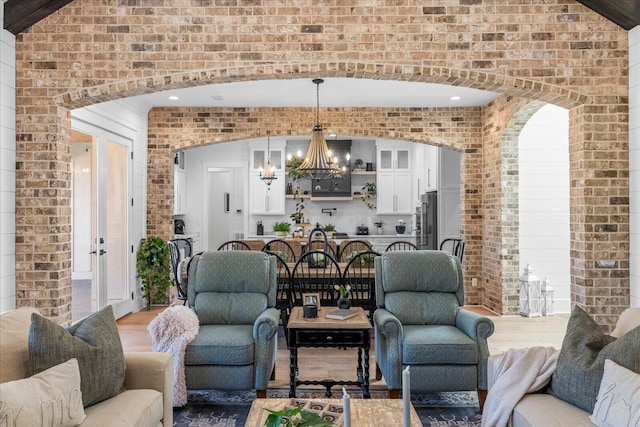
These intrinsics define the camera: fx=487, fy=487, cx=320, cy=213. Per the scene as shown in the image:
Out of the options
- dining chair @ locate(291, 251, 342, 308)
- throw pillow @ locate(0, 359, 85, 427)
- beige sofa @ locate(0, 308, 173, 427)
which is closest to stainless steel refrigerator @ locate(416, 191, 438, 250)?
dining chair @ locate(291, 251, 342, 308)

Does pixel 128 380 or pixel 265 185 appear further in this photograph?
pixel 265 185

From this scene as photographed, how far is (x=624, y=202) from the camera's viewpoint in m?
3.96

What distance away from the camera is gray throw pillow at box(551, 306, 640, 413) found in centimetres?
216

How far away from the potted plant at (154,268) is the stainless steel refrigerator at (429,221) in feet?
13.7

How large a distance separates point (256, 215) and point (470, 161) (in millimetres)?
4817

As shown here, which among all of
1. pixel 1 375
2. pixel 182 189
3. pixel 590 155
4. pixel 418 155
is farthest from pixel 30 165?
pixel 418 155

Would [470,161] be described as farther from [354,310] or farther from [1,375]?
[1,375]

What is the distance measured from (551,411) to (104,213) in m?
5.20

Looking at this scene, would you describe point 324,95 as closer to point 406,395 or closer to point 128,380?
point 128,380

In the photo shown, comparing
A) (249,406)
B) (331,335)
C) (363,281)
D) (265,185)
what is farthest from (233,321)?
(265,185)

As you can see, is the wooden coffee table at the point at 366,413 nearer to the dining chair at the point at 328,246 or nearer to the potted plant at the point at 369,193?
the dining chair at the point at 328,246

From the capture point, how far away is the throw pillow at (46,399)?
5.96 feet

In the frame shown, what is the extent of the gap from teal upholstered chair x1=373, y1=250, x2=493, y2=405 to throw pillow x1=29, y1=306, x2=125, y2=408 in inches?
68.2

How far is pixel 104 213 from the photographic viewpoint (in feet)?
19.1
